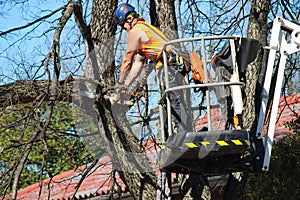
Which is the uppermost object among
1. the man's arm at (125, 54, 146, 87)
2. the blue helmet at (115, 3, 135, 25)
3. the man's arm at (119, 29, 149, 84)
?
the blue helmet at (115, 3, 135, 25)

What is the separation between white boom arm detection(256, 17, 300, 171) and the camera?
265 inches

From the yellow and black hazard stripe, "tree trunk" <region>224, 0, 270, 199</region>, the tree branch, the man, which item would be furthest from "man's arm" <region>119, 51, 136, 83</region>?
"tree trunk" <region>224, 0, 270, 199</region>

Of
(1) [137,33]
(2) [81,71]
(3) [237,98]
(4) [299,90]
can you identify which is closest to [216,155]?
(3) [237,98]

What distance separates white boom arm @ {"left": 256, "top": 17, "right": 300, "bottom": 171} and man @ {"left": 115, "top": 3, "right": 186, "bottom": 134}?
0.84 meters

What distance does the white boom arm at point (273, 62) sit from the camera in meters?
6.73

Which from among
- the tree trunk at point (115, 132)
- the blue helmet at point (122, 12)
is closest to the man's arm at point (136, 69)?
the tree trunk at point (115, 132)

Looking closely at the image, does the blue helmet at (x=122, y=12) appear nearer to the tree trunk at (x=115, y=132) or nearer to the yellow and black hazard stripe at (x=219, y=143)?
the tree trunk at (x=115, y=132)

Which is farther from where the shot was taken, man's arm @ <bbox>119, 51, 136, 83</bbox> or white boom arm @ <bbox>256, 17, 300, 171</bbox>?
man's arm @ <bbox>119, 51, 136, 83</bbox>

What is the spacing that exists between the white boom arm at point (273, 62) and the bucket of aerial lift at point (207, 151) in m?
0.41

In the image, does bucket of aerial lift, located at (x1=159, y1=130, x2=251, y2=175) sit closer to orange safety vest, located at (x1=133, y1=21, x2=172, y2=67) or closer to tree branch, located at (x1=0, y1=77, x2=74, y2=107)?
orange safety vest, located at (x1=133, y1=21, x2=172, y2=67)

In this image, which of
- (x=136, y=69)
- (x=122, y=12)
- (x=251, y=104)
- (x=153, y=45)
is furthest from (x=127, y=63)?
(x=251, y=104)

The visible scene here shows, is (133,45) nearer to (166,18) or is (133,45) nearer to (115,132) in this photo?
(115,132)

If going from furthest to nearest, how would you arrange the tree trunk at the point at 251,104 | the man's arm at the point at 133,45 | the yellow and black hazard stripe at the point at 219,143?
the tree trunk at the point at 251,104
the man's arm at the point at 133,45
the yellow and black hazard stripe at the point at 219,143

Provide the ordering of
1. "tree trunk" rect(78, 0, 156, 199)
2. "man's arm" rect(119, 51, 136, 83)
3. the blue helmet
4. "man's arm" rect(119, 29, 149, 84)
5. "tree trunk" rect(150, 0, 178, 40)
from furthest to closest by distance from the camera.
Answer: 1. "tree trunk" rect(150, 0, 178, 40)
2. "tree trunk" rect(78, 0, 156, 199)
3. the blue helmet
4. "man's arm" rect(119, 51, 136, 83)
5. "man's arm" rect(119, 29, 149, 84)
